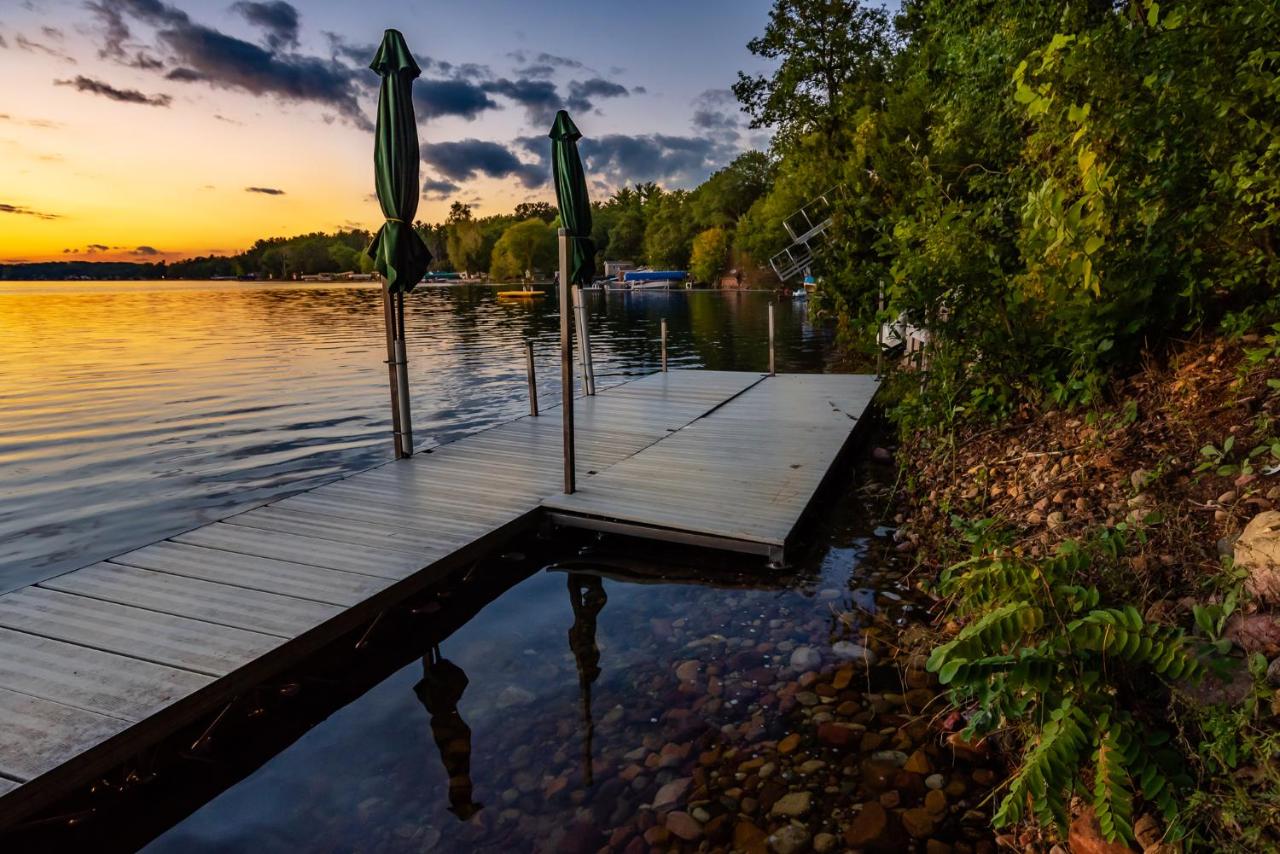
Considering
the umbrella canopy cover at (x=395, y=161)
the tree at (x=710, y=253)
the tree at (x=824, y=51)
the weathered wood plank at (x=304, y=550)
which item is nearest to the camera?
the weathered wood plank at (x=304, y=550)

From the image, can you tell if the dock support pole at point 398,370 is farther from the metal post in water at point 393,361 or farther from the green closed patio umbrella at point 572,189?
the green closed patio umbrella at point 572,189

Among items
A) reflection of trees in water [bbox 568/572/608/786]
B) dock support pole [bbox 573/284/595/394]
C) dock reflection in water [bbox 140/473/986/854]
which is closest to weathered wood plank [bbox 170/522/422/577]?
dock reflection in water [bbox 140/473/986/854]

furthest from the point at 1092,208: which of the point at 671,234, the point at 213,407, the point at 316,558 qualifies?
the point at 671,234

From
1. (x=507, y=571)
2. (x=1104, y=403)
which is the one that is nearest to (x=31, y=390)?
(x=507, y=571)

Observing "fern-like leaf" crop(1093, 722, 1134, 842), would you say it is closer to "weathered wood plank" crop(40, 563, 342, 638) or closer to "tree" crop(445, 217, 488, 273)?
"weathered wood plank" crop(40, 563, 342, 638)

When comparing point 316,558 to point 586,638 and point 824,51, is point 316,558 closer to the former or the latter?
point 586,638

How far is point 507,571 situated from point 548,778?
313 centimetres

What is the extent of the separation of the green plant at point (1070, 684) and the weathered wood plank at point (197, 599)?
3976 millimetres

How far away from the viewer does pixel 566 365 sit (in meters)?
7.20

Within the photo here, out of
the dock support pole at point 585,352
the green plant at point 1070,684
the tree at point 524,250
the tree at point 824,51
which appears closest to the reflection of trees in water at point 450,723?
the green plant at point 1070,684

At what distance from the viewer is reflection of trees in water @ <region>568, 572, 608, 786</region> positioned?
4.34 meters

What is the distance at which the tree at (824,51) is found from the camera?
101ft

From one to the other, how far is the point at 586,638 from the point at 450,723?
1352mm

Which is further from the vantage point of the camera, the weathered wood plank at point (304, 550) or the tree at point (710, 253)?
the tree at point (710, 253)
